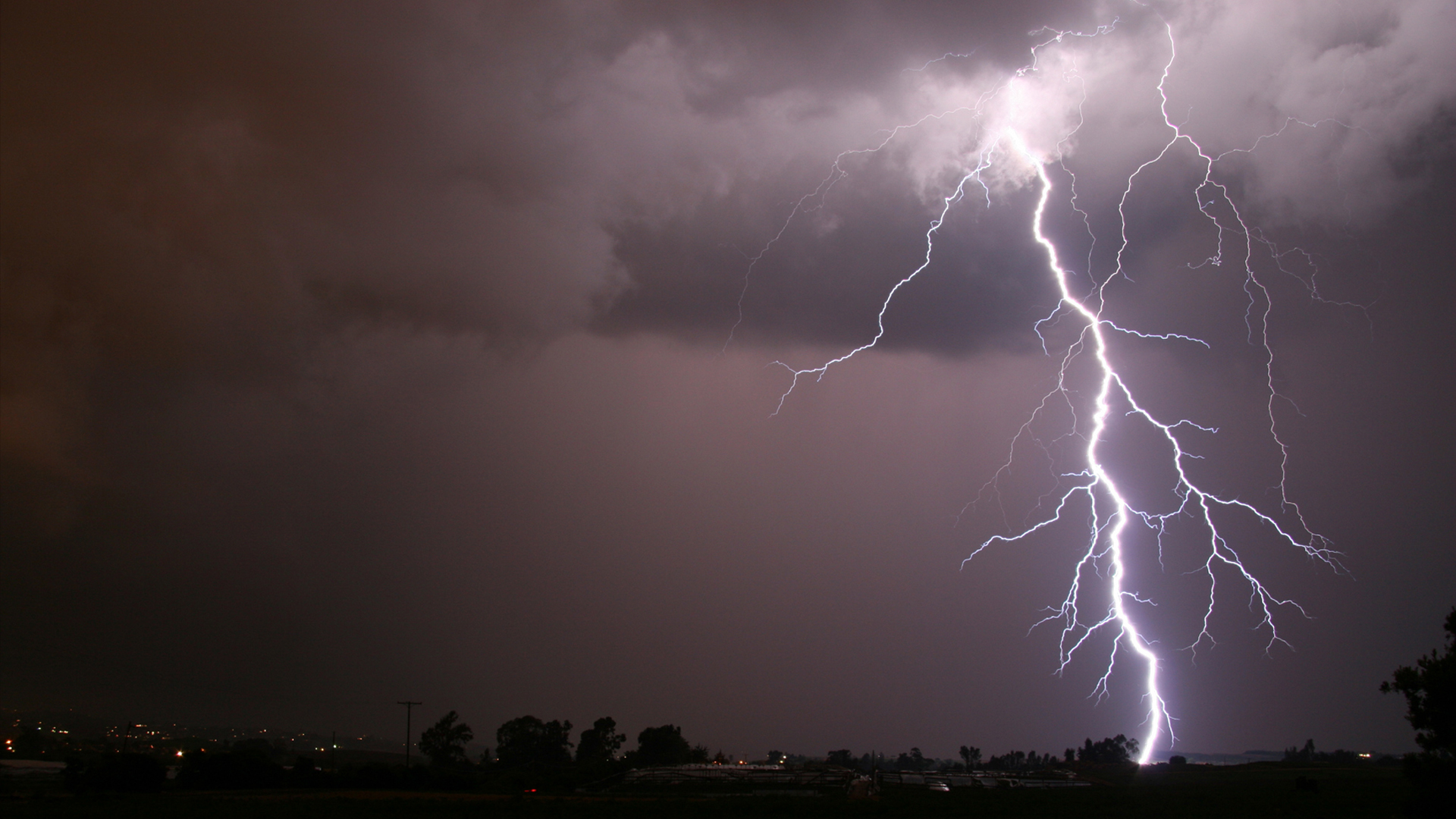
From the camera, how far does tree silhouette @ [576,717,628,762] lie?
221 feet

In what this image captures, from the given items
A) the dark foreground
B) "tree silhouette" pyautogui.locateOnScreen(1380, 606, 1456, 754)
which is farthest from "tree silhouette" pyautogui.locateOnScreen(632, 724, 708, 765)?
"tree silhouette" pyautogui.locateOnScreen(1380, 606, 1456, 754)

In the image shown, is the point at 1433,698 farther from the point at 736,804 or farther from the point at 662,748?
the point at 662,748

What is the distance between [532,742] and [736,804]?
159 ft

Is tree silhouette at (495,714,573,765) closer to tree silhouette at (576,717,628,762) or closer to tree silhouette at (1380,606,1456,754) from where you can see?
tree silhouette at (576,717,628,762)

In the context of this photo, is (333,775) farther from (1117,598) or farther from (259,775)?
(1117,598)

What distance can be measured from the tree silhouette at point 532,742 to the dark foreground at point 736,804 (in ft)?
121

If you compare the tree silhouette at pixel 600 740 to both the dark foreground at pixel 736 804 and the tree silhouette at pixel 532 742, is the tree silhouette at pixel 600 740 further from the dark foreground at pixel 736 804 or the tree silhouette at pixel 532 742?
the dark foreground at pixel 736 804

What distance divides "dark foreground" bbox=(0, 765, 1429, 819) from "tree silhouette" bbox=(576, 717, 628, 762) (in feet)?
120

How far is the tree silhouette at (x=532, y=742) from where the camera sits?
67688 millimetres

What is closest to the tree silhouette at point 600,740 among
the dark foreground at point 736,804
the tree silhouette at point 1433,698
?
the dark foreground at point 736,804

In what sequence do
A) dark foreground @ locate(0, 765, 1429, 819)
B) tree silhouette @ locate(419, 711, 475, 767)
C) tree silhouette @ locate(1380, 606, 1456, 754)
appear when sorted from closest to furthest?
tree silhouette @ locate(1380, 606, 1456, 754) → dark foreground @ locate(0, 765, 1429, 819) → tree silhouette @ locate(419, 711, 475, 767)

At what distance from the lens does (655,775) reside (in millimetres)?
41500

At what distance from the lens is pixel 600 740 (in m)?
68.1

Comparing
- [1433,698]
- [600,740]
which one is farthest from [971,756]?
[1433,698]
